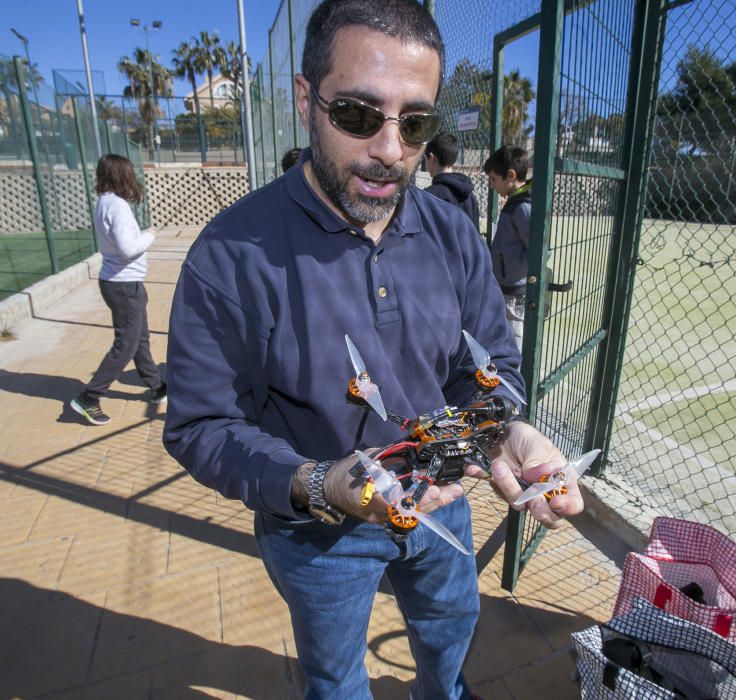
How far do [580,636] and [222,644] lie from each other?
154 centimetres

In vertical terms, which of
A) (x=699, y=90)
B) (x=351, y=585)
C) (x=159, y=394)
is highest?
(x=699, y=90)

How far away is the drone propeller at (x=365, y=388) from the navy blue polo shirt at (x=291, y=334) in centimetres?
10

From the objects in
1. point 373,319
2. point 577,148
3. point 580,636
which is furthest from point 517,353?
point 577,148

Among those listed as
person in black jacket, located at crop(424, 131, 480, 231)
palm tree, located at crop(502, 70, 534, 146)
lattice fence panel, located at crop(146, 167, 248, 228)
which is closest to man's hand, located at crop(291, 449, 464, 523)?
person in black jacket, located at crop(424, 131, 480, 231)

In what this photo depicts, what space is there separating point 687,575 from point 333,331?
1.79 meters

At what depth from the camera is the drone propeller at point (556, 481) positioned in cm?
113

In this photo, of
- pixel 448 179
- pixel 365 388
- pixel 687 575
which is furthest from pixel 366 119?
pixel 448 179

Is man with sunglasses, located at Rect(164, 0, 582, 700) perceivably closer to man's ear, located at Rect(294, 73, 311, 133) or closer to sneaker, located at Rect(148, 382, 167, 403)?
man's ear, located at Rect(294, 73, 311, 133)

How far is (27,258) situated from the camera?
324 inches

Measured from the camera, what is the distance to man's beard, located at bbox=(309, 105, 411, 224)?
1341mm

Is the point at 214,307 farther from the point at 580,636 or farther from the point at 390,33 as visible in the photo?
the point at 580,636

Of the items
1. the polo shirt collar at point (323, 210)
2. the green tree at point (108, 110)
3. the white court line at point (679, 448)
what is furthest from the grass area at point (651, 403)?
the green tree at point (108, 110)

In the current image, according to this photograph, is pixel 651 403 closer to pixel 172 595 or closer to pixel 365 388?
Result: pixel 172 595

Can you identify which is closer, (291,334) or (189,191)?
(291,334)
